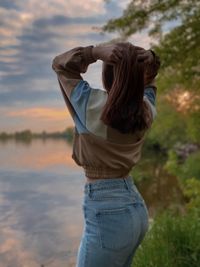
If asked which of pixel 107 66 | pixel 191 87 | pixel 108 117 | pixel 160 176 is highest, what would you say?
pixel 107 66

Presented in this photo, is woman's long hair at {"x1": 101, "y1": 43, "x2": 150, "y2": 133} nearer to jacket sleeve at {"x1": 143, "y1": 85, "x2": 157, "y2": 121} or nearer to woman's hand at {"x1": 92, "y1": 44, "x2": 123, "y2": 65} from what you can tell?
woman's hand at {"x1": 92, "y1": 44, "x2": 123, "y2": 65}

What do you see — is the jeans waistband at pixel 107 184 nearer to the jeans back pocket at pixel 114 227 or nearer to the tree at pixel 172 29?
the jeans back pocket at pixel 114 227

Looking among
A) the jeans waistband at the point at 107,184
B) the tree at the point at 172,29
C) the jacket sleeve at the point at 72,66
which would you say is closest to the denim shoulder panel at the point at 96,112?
the jacket sleeve at the point at 72,66

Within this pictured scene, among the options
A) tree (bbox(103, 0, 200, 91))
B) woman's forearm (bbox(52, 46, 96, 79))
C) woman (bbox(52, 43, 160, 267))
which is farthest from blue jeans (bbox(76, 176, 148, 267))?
tree (bbox(103, 0, 200, 91))

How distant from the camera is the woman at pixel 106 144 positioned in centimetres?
233

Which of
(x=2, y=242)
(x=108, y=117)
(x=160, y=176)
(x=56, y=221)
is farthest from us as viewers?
(x=160, y=176)

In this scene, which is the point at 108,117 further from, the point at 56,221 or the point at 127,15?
the point at 56,221

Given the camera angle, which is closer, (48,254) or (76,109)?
(76,109)

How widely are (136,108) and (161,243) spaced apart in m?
3.42

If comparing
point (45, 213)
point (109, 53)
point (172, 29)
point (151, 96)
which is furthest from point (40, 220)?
point (109, 53)

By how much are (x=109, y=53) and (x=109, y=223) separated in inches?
30.3

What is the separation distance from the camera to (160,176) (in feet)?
84.0

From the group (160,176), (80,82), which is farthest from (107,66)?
(160,176)

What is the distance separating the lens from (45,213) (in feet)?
50.9
